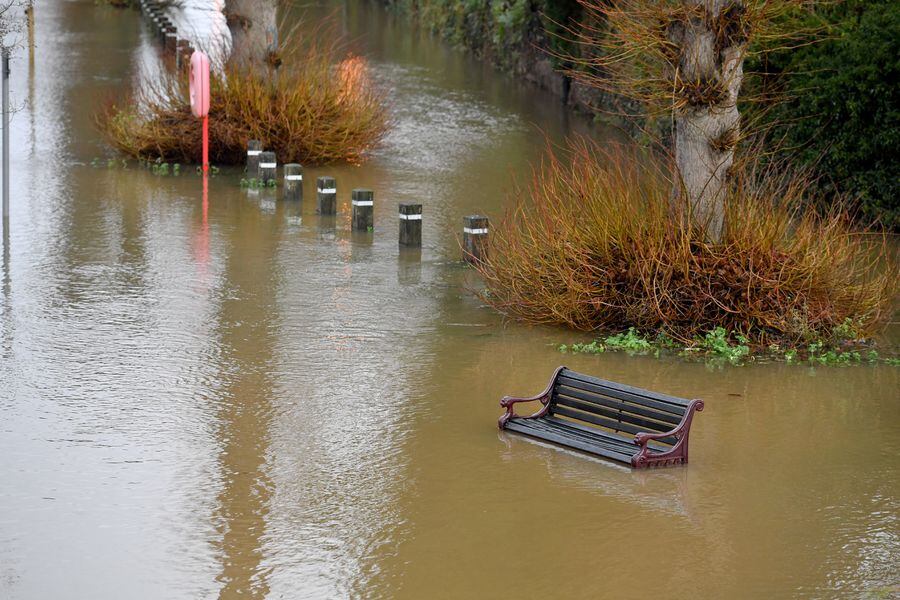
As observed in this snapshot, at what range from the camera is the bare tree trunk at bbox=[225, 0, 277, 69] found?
2075 centimetres

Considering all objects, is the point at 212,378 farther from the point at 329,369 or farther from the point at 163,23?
the point at 163,23

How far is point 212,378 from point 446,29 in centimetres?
3322

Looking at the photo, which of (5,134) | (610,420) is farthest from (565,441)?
(5,134)

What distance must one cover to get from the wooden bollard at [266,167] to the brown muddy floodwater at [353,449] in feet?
9.12

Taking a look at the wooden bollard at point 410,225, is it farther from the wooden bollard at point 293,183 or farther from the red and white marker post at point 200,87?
the red and white marker post at point 200,87

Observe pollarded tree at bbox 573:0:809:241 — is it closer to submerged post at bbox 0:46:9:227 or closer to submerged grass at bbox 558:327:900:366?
submerged grass at bbox 558:327:900:366

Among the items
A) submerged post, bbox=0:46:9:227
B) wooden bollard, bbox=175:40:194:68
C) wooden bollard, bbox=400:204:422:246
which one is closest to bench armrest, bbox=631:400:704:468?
wooden bollard, bbox=400:204:422:246

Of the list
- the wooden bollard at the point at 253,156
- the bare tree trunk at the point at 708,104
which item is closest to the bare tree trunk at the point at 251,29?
the wooden bollard at the point at 253,156

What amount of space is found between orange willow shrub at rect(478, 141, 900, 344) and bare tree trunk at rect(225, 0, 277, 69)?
10.1 meters

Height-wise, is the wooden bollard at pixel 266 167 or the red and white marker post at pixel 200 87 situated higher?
the red and white marker post at pixel 200 87

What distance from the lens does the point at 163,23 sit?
3759 centimetres

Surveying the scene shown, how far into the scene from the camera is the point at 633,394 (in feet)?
28.8

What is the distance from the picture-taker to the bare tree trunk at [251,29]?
20.8 meters

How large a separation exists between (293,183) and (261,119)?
2509mm
